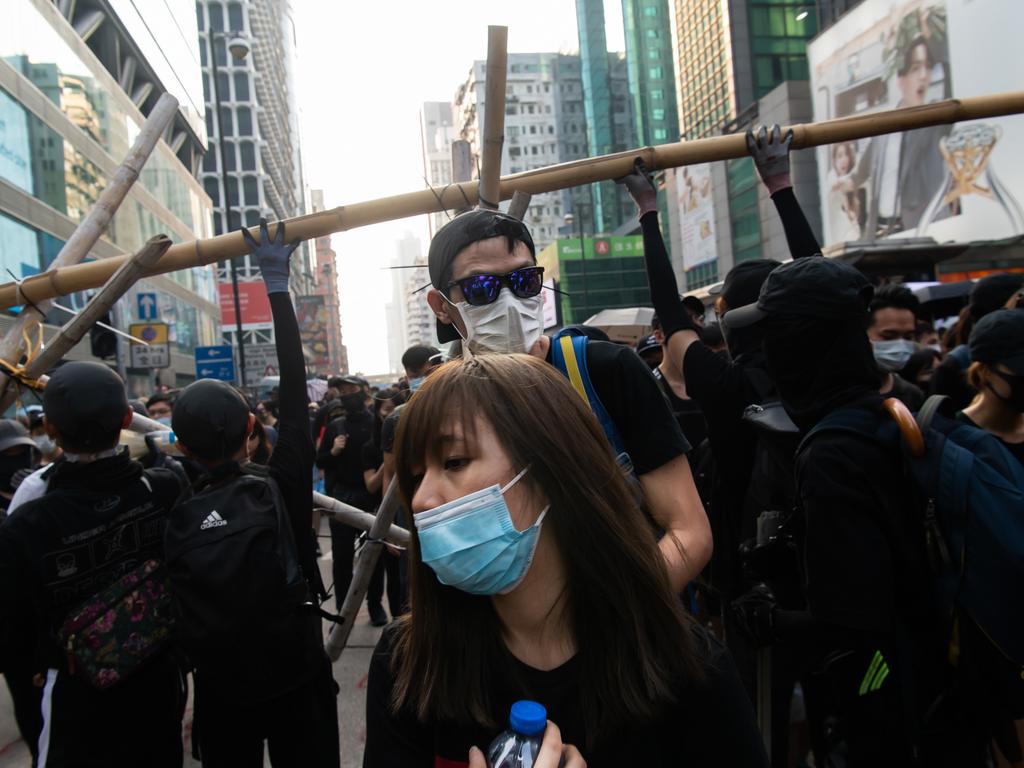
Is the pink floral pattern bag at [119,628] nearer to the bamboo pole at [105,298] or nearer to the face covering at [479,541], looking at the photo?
the bamboo pole at [105,298]

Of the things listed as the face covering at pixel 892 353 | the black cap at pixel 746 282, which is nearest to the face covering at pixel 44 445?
the black cap at pixel 746 282

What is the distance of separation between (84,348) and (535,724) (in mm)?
30853

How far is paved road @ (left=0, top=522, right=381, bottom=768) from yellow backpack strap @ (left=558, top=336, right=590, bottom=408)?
9.99ft

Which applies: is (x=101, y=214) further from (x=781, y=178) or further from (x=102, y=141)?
(x=102, y=141)

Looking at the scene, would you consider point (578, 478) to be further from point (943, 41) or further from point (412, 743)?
A: point (943, 41)

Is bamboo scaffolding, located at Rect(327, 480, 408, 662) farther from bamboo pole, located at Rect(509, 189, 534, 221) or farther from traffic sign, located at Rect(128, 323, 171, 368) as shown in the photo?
traffic sign, located at Rect(128, 323, 171, 368)

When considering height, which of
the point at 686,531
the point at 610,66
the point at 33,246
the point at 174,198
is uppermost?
the point at 610,66

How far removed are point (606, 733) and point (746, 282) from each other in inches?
90.2

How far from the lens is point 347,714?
195 inches

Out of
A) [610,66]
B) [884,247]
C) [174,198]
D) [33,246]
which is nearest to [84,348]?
[33,246]

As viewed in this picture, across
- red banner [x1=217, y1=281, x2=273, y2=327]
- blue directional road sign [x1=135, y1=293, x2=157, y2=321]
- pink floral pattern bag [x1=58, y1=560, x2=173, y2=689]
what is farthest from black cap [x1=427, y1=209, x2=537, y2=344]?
red banner [x1=217, y1=281, x2=273, y2=327]

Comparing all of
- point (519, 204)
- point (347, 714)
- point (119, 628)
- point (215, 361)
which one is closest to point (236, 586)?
point (119, 628)

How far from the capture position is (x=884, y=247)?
874 inches

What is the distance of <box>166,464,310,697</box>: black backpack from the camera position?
8.11 ft
